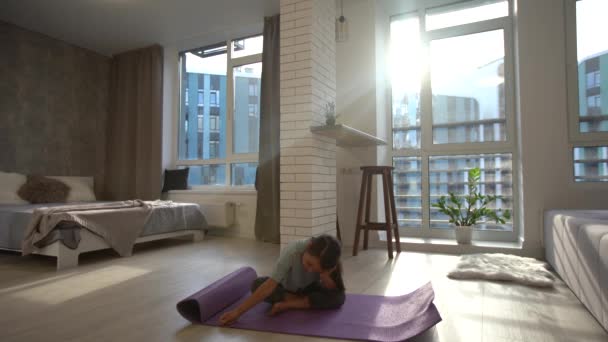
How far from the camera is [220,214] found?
183 inches

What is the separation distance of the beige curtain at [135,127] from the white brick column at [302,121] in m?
2.91

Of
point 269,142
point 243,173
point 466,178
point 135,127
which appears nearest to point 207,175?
point 243,173

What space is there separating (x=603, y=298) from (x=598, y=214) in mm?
1124

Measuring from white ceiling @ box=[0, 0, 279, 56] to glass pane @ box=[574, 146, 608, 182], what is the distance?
339cm

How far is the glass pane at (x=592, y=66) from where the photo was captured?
321 cm

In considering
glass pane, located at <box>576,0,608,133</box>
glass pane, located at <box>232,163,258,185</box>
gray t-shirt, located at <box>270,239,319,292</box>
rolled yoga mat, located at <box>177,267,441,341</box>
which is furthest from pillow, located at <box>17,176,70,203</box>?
glass pane, located at <box>576,0,608,133</box>

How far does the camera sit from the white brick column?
294cm

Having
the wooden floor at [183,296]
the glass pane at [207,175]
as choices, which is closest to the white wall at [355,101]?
Result: the wooden floor at [183,296]

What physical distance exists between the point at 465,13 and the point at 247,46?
2746 mm

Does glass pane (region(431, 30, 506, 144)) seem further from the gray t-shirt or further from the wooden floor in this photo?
the gray t-shirt

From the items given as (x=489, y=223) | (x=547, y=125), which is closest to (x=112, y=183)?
(x=489, y=223)

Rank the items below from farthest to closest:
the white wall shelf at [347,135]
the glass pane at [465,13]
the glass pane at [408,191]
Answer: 1. the glass pane at [408,191]
2. the glass pane at [465,13]
3. the white wall shelf at [347,135]

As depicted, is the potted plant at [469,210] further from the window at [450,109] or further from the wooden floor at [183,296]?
the wooden floor at [183,296]

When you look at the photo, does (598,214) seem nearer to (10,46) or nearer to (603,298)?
(603,298)
